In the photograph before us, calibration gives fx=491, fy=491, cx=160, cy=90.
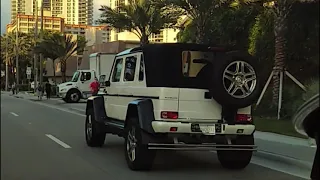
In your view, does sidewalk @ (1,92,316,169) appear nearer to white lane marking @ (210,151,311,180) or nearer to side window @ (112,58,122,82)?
white lane marking @ (210,151,311,180)

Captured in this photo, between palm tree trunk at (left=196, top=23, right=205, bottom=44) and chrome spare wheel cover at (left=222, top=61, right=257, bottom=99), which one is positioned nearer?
chrome spare wheel cover at (left=222, top=61, right=257, bottom=99)

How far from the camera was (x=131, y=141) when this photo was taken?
9.06 m

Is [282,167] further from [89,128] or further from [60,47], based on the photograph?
[60,47]

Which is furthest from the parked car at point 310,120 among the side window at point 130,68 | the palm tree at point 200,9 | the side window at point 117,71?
the palm tree at point 200,9

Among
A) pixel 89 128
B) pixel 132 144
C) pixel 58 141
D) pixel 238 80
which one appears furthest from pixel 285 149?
pixel 58 141

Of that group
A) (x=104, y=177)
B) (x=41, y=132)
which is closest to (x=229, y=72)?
(x=104, y=177)

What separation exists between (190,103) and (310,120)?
5.19m

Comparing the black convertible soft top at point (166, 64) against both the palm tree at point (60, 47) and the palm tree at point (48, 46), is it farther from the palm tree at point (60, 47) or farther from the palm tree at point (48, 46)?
the palm tree at point (48, 46)

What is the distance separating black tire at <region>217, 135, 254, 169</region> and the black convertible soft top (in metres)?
1.36

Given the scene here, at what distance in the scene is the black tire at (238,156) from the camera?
29.6 ft

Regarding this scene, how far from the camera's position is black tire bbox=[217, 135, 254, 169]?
901cm

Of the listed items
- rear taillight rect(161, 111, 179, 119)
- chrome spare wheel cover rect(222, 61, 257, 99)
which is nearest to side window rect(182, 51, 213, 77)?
chrome spare wheel cover rect(222, 61, 257, 99)

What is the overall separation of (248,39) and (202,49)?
52.2 feet

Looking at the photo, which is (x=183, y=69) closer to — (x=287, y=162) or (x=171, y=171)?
(x=171, y=171)
